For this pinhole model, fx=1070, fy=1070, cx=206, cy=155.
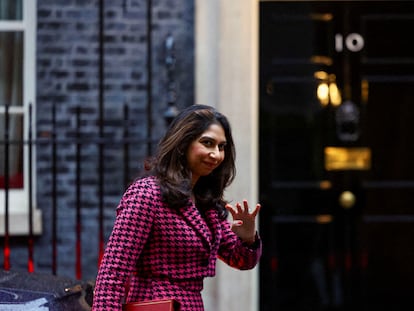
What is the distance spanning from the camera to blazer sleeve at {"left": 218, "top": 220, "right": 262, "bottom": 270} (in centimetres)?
413

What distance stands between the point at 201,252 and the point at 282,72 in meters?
3.58

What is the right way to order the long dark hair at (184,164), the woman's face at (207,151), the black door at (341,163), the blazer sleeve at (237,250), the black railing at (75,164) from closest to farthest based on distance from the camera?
the long dark hair at (184,164) < the woman's face at (207,151) < the blazer sleeve at (237,250) < the black railing at (75,164) < the black door at (341,163)

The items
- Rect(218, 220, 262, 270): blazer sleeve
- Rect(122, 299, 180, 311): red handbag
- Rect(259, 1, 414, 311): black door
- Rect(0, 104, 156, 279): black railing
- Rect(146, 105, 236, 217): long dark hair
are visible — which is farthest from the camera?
Rect(259, 1, 414, 311): black door

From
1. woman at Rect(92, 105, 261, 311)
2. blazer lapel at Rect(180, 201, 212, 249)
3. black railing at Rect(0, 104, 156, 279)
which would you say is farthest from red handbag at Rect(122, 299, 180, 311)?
black railing at Rect(0, 104, 156, 279)

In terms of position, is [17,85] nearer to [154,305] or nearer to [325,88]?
[325,88]

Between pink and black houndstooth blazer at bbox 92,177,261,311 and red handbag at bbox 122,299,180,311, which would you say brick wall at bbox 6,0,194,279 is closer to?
pink and black houndstooth blazer at bbox 92,177,261,311

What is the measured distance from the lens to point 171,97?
698cm

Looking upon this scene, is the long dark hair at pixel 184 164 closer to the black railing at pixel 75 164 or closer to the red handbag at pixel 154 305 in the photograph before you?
the red handbag at pixel 154 305

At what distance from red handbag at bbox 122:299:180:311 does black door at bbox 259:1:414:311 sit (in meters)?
3.69

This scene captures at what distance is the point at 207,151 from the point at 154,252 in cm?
42

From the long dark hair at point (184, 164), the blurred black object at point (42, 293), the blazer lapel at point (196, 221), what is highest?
the long dark hair at point (184, 164)

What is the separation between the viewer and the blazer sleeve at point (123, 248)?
3.64m

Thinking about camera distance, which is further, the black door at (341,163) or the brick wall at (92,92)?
the black door at (341,163)

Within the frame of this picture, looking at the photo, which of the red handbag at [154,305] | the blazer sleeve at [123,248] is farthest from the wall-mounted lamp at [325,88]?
the red handbag at [154,305]
